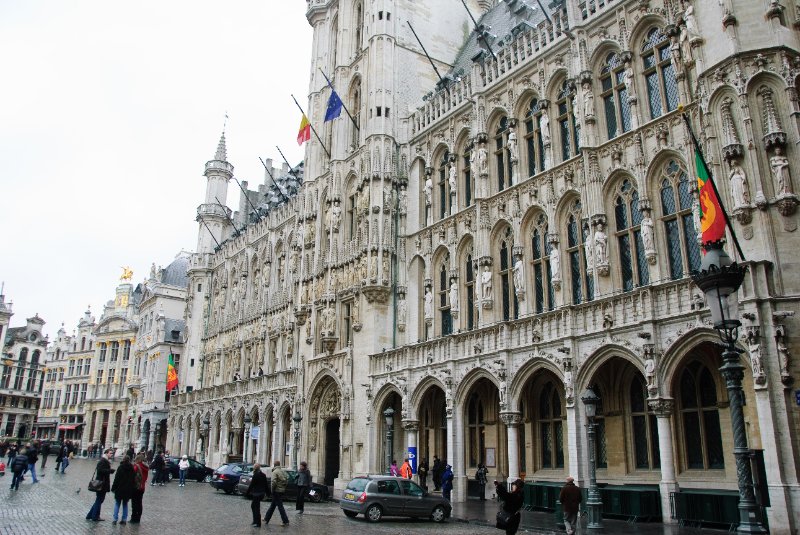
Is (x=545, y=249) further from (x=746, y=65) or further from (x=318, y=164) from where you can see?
(x=318, y=164)

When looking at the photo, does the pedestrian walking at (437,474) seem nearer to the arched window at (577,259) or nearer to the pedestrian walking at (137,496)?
the arched window at (577,259)

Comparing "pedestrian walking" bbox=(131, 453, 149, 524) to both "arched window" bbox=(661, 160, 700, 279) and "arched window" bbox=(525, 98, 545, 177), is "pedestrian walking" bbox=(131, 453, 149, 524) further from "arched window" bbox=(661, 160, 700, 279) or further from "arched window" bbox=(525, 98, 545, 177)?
"arched window" bbox=(525, 98, 545, 177)

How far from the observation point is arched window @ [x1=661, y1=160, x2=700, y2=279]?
20625mm

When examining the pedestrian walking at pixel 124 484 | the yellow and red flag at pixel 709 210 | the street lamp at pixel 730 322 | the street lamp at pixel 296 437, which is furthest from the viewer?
the street lamp at pixel 296 437

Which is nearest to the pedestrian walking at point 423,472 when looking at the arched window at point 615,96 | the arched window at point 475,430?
the arched window at point 475,430

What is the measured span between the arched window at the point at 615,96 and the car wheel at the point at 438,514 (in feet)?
45.3

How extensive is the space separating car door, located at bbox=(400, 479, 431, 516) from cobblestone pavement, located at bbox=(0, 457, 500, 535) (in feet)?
0.98

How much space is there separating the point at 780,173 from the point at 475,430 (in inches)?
617

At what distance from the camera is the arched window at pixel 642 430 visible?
837 inches

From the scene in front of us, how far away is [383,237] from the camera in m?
33.1

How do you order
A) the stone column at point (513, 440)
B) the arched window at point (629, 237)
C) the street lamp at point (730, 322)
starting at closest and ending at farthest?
1. the street lamp at point (730, 322)
2. the arched window at point (629, 237)
3. the stone column at point (513, 440)

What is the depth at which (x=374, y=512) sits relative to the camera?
792 inches

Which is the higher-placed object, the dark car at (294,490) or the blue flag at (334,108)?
the blue flag at (334,108)

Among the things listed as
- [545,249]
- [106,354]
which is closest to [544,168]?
[545,249]
